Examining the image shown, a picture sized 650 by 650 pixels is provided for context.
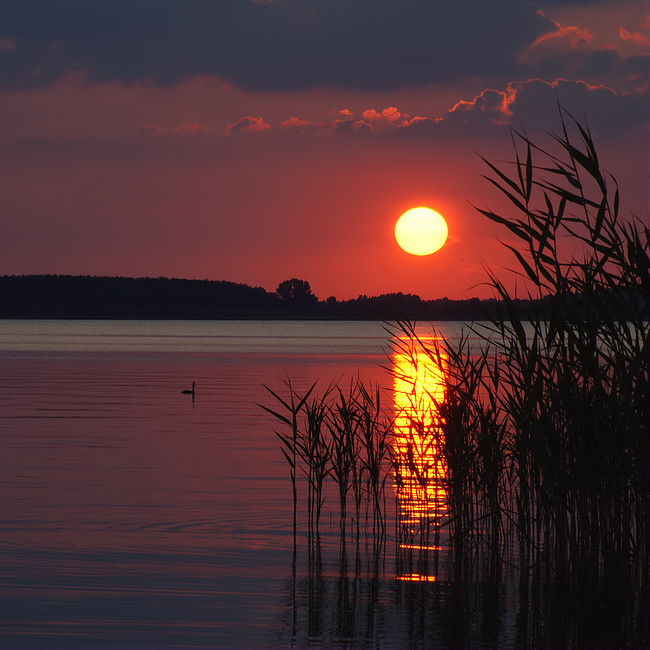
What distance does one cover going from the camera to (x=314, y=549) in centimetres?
1241

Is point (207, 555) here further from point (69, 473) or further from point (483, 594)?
point (69, 473)

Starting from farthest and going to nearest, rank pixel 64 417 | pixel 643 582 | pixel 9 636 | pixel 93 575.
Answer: pixel 64 417, pixel 93 575, pixel 643 582, pixel 9 636

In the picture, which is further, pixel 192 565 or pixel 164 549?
pixel 164 549

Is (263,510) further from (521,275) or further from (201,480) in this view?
(521,275)

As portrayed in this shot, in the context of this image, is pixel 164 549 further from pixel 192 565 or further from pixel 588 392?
pixel 588 392

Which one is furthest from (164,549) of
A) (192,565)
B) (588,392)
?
(588,392)

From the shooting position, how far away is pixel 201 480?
17375 mm

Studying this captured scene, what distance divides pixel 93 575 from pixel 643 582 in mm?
5815

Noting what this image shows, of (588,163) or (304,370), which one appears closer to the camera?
(588,163)

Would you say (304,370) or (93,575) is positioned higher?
(304,370)

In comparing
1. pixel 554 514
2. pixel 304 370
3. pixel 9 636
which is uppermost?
pixel 304 370

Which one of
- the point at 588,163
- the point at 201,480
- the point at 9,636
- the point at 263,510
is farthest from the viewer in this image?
the point at 201,480

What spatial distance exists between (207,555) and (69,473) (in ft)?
20.6

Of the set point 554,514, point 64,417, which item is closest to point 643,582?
point 554,514
